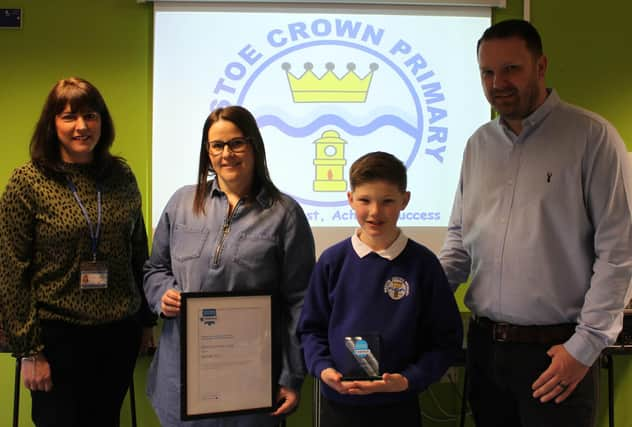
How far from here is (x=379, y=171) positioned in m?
1.67

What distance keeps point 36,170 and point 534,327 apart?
6.11 ft

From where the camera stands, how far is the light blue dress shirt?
1640 mm

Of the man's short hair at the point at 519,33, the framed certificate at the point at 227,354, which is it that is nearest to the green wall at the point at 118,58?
the framed certificate at the point at 227,354

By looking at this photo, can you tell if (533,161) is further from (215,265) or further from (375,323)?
(215,265)

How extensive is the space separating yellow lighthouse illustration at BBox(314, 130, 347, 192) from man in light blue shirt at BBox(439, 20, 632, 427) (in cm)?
145

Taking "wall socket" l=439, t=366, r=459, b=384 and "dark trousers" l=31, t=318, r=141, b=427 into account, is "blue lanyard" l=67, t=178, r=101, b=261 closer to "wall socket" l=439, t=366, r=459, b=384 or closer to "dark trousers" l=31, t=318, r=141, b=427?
"dark trousers" l=31, t=318, r=141, b=427

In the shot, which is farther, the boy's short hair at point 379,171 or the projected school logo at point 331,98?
the projected school logo at point 331,98

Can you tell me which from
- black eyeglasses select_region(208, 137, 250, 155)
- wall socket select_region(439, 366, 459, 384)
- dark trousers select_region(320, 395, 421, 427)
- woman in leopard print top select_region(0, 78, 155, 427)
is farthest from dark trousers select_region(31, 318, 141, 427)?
wall socket select_region(439, 366, 459, 384)

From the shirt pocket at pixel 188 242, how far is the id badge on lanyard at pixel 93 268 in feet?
1.09

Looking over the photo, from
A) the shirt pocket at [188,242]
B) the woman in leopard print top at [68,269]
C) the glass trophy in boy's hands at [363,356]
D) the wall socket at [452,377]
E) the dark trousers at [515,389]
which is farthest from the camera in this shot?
the wall socket at [452,377]

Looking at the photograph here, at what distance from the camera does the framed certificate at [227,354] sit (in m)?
1.76

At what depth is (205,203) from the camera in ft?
6.17

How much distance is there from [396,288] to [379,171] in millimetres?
367

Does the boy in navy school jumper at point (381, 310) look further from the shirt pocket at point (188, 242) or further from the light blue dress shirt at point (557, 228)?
the shirt pocket at point (188, 242)
